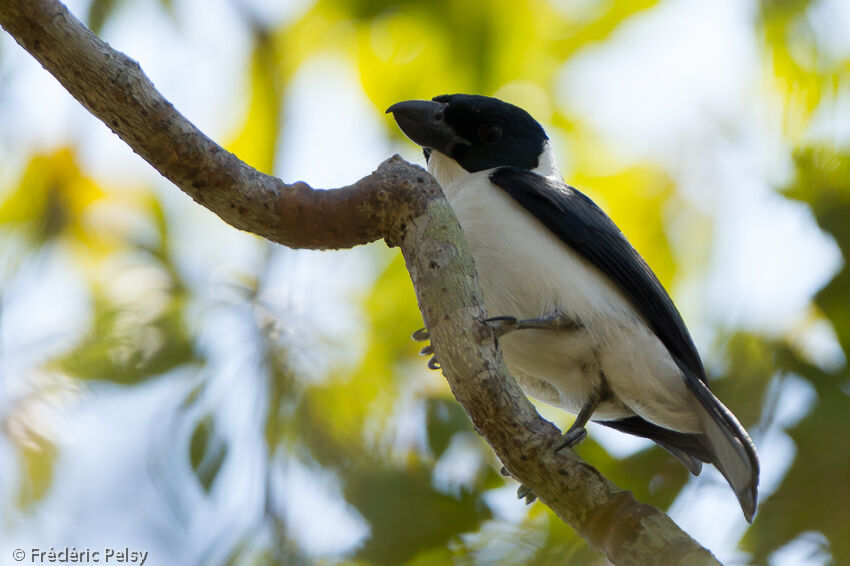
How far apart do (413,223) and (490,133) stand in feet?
5.45

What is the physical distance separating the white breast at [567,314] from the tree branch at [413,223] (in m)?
0.80

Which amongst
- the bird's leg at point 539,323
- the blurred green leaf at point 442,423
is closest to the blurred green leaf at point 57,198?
the blurred green leaf at point 442,423

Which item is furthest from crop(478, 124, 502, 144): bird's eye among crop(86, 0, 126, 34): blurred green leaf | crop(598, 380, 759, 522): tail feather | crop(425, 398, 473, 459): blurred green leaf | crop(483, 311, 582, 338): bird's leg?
crop(86, 0, 126, 34): blurred green leaf

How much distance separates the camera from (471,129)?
4289 mm

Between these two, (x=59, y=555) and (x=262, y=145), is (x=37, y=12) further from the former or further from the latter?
(x=262, y=145)

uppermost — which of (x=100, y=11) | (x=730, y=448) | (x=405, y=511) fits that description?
(x=100, y=11)

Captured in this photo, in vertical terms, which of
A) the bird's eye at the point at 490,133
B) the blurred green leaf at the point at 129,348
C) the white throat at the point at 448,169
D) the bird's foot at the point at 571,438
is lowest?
the bird's foot at the point at 571,438

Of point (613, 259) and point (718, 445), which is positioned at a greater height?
point (613, 259)

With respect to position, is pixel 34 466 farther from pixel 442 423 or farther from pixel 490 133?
pixel 490 133

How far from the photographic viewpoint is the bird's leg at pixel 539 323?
127 inches

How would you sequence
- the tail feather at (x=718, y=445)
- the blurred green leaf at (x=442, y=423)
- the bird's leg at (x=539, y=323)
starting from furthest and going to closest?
the blurred green leaf at (x=442, y=423), the tail feather at (x=718, y=445), the bird's leg at (x=539, y=323)

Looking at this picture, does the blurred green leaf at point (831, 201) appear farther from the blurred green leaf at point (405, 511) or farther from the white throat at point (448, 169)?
the blurred green leaf at point (405, 511)

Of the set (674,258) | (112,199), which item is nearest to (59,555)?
(112,199)

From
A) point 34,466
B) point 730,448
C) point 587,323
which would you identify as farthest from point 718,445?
point 34,466
